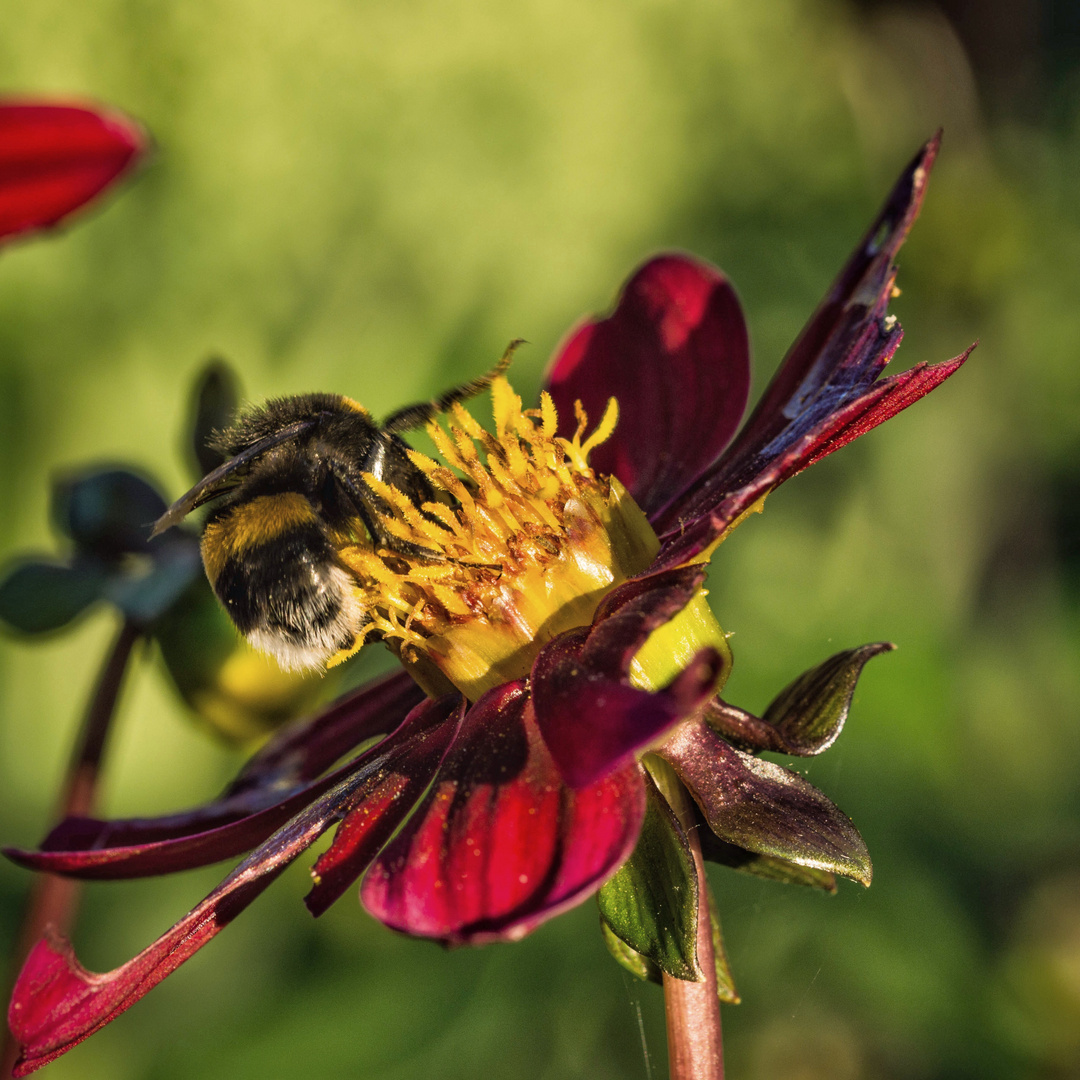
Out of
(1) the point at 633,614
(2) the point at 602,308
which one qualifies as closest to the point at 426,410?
(1) the point at 633,614

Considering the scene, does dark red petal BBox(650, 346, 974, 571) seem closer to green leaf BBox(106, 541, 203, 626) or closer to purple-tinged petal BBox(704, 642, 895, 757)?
purple-tinged petal BBox(704, 642, 895, 757)

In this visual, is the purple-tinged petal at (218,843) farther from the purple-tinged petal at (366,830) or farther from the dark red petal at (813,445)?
the dark red petal at (813,445)

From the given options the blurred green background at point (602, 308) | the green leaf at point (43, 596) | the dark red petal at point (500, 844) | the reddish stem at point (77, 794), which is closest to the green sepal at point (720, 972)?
the dark red petal at point (500, 844)

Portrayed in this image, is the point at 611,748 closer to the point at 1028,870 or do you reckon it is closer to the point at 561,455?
the point at 561,455

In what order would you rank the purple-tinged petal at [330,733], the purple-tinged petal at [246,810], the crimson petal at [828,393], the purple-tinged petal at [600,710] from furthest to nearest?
the purple-tinged petal at [330,733], the purple-tinged petal at [246,810], the crimson petal at [828,393], the purple-tinged petal at [600,710]

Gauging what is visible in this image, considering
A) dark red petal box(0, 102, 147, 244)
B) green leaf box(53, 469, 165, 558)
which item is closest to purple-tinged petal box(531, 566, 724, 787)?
dark red petal box(0, 102, 147, 244)

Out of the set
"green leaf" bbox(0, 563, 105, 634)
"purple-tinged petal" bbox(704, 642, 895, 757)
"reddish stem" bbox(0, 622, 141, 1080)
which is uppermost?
"purple-tinged petal" bbox(704, 642, 895, 757)
